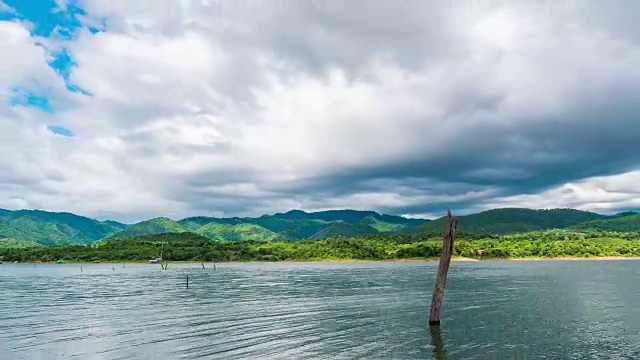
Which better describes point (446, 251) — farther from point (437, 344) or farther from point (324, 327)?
point (324, 327)

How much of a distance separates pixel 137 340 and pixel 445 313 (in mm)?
37885

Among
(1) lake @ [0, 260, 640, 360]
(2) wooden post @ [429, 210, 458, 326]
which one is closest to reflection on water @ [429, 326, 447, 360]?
(1) lake @ [0, 260, 640, 360]

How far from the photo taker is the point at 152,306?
7588 centimetres

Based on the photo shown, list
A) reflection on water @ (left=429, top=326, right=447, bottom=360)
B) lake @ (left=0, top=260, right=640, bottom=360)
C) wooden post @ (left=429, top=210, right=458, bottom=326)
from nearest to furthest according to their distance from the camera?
reflection on water @ (left=429, top=326, right=447, bottom=360)
lake @ (left=0, top=260, right=640, bottom=360)
wooden post @ (left=429, top=210, right=458, bottom=326)

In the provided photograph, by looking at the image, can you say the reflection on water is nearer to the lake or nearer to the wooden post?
the lake

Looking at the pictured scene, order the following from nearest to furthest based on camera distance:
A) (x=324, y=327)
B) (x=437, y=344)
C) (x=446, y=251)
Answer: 1. (x=437, y=344)
2. (x=446, y=251)
3. (x=324, y=327)

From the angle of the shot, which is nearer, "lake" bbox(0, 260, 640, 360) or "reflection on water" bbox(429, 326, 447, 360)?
"reflection on water" bbox(429, 326, 447, 360)

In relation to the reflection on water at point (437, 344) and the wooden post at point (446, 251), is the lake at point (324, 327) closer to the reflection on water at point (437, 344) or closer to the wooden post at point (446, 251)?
the reflection on water at point (437, 344)

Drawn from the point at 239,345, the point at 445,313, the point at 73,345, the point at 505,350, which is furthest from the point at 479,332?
the point at 73,345

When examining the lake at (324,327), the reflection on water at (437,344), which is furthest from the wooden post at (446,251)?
the lake at (324,327)

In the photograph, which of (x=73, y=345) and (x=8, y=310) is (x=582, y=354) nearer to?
(x=73, y=345)

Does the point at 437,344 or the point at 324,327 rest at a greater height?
the point at 324,327

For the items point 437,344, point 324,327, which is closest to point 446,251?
point 437,344

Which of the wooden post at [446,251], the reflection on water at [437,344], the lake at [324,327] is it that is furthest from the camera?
the wooden post at [446,251]
